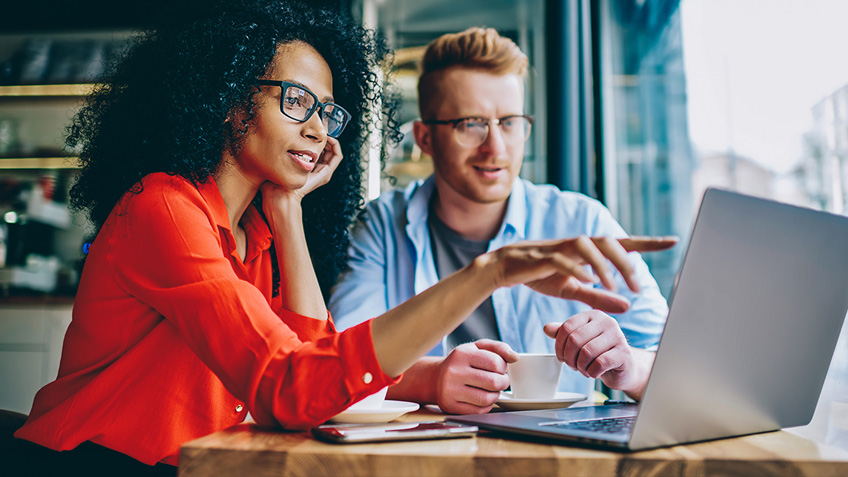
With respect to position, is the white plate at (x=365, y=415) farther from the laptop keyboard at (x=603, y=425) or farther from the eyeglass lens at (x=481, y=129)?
the eyeglass lens at (x=481, y=129)

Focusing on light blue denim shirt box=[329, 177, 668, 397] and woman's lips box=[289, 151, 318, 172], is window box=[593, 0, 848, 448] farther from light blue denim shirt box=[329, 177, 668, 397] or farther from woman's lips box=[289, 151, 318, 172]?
woman's lips box=[289, 151, 318, 172]

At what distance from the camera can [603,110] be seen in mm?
2201

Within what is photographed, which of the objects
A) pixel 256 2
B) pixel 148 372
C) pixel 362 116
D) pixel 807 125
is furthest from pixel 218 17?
pixel 807 125

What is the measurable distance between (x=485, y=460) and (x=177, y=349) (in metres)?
0.64

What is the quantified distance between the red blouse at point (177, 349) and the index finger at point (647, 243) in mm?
319

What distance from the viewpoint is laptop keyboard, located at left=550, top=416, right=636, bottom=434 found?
2.18 feet

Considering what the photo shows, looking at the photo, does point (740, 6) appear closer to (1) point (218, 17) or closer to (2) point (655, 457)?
(1) point (218, 17)

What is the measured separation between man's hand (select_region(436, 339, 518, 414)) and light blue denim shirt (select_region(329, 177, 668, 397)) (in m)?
0.50

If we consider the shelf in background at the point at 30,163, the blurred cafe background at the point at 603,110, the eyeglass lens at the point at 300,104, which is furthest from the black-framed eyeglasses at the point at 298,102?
the shelf in background at the point at 30,163

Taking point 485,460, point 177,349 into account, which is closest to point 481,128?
point 177,349

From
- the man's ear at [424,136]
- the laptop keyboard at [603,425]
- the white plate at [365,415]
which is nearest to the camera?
the laptop keyboard at [603,425]

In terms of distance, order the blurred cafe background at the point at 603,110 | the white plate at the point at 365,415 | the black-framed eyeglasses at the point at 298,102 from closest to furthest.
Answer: the white plate at the point at 365,415, the black-framed eyeglasses at the point at 298,102, the blurred cafe background at the point at 603,110

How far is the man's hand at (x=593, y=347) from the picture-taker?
933mm

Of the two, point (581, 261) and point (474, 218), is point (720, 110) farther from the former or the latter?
point (581, 261)
